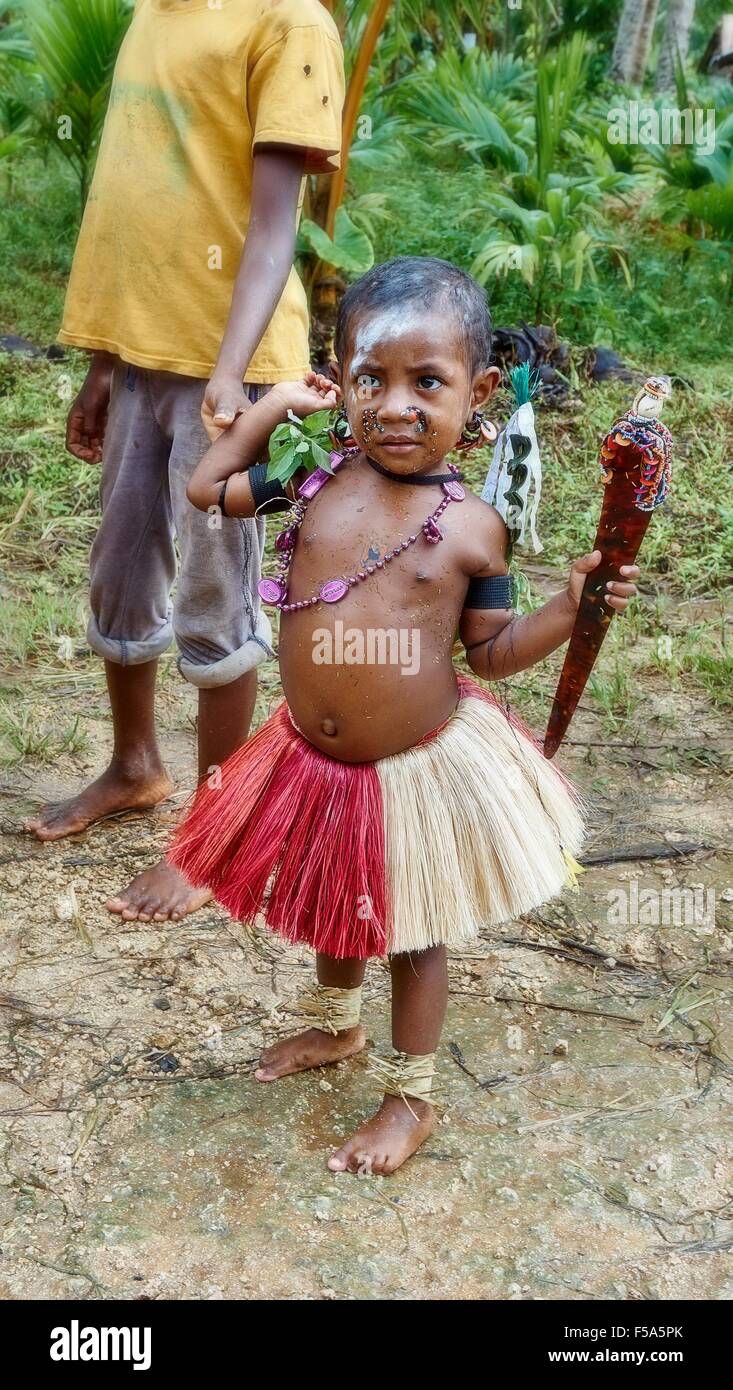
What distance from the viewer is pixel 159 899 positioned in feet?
8.82

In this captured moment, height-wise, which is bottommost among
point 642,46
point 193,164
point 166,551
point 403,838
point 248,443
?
point 403,838

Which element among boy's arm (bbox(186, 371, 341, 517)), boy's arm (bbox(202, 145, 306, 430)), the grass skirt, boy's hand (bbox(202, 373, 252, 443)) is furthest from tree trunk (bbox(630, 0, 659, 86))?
the grass skirt

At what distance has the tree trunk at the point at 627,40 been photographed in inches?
459

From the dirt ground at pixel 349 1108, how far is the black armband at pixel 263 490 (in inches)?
39.2

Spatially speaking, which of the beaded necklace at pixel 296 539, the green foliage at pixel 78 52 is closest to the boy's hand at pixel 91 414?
the beaded necklace at pixel 296 539

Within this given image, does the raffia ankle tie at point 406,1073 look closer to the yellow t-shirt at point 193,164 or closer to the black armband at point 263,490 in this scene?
the black armband at point 263,490

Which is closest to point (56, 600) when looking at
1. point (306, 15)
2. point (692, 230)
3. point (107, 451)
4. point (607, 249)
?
point (107, 451)

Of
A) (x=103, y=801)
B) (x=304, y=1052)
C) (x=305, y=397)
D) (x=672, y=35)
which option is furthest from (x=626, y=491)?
(x=672, y=35)

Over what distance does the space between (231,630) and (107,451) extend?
0.45 meters

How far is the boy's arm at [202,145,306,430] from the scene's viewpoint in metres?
2.19

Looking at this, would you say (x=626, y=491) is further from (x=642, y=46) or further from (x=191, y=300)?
(x=642, y=46)

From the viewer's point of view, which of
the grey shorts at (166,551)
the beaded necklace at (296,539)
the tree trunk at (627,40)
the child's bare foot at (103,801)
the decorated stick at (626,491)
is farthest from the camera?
the tree trunk at (627,40)

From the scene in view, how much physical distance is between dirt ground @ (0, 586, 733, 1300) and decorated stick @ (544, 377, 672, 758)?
2.79 feet

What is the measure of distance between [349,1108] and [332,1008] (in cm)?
17
